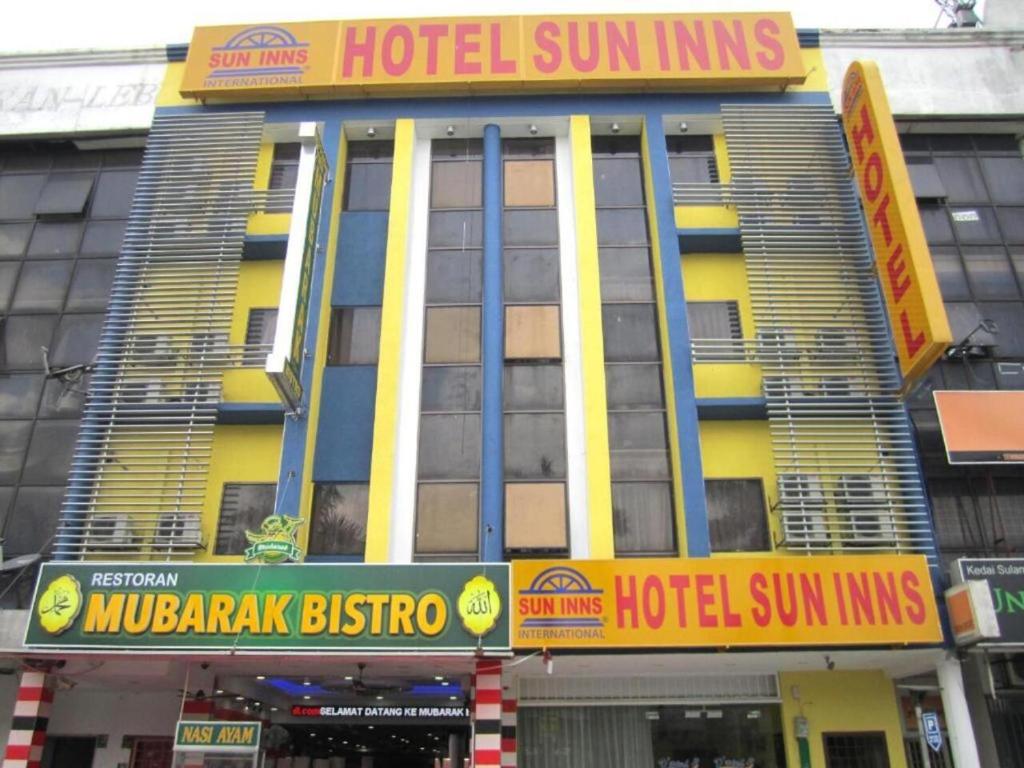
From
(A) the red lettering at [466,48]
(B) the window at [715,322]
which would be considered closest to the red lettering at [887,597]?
(B) the window at [715,322]

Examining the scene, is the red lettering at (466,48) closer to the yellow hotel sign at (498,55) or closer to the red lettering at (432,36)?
the yellow hotel sign at (498,55)

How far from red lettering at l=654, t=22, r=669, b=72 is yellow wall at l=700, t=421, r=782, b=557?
33.9 ft

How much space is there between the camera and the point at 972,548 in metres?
19.3

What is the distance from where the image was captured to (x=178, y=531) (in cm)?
1892

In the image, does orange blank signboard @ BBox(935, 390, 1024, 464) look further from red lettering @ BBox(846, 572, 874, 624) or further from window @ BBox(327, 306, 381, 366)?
window @ BBox(327, 306, 381, 366)

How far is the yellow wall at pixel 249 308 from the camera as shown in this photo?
2044cm

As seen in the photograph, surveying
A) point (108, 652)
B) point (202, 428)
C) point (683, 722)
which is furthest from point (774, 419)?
point (108, 652)

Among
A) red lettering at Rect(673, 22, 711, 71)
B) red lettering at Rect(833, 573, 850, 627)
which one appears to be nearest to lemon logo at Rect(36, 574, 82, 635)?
red lettering at Rect(833, 573, 850, 627)

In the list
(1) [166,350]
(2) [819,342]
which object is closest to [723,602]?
(2) [819,342]

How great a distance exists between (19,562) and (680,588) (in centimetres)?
1481

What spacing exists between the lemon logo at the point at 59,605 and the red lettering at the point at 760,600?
42.2ft

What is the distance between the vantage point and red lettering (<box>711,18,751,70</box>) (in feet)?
75.9

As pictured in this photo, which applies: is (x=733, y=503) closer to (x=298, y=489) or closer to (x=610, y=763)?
(x=610, y=763)

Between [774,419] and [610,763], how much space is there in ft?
28.4
